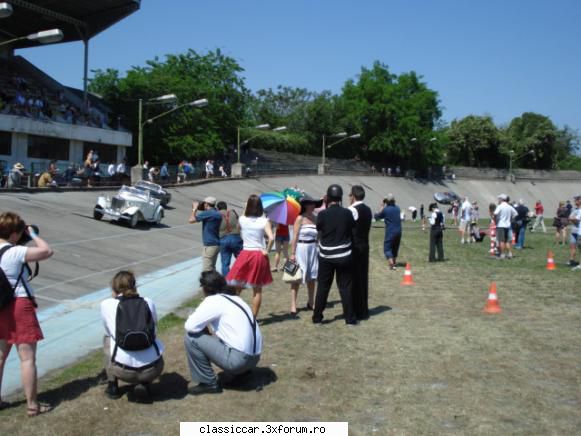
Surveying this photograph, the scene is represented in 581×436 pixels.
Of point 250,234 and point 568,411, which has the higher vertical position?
point 250,234

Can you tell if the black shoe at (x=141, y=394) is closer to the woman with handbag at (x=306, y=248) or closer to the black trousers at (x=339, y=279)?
the black trousers at (x=339, y=279)

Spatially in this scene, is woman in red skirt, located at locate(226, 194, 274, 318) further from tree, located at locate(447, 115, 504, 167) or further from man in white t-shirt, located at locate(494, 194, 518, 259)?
tree, located at locate(447, 115, 504, 167)

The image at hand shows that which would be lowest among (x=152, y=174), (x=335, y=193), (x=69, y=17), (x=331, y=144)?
(x=152, y=174)

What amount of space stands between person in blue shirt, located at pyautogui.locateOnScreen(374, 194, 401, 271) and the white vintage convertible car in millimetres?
11592

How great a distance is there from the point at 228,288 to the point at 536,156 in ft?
331

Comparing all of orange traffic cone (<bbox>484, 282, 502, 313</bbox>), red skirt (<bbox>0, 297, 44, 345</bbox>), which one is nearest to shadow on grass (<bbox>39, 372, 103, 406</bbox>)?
red skirt (<bbox>0, 297, 44, 345</bbox>)

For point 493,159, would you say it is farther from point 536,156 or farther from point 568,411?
point 568,411

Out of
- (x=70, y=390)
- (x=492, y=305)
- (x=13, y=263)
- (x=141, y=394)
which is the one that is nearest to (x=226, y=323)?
(x=141, y=394)

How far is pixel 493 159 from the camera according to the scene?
96125mm

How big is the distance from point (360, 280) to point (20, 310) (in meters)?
4.82

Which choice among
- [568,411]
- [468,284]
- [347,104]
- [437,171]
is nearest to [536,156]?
[437,171]

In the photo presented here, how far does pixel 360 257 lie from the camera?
903 centimetres

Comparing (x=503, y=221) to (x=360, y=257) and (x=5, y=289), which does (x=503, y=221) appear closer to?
(x=360, y=257)

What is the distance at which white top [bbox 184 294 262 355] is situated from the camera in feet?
19.5
